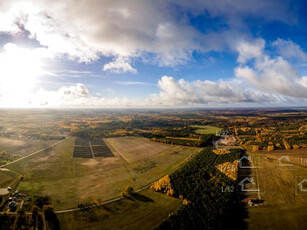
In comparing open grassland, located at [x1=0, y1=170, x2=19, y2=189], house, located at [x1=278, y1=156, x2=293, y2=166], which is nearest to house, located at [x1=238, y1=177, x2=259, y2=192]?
house, located at [x1=278, y1=156, x2=293, y2=166]

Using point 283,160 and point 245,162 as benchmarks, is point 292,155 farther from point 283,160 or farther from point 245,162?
point 245,162

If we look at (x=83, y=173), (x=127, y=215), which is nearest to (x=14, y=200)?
(x=83, y=173)

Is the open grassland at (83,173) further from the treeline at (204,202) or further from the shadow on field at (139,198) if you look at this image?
the treeline at (204,202)

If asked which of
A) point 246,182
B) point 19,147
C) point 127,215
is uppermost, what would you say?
point 19,147

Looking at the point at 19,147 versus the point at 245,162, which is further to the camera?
the point at 19,147

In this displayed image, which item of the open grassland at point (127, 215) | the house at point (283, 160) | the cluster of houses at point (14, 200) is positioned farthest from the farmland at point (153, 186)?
the cluster of houses at point (14, 200)

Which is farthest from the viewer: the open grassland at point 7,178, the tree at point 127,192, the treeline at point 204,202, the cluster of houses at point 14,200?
the open grassland at point 7,178

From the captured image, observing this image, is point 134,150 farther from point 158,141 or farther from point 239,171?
point 239,171

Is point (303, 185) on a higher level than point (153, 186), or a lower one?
higher

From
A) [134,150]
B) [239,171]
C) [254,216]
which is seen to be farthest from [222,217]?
[134,150]
